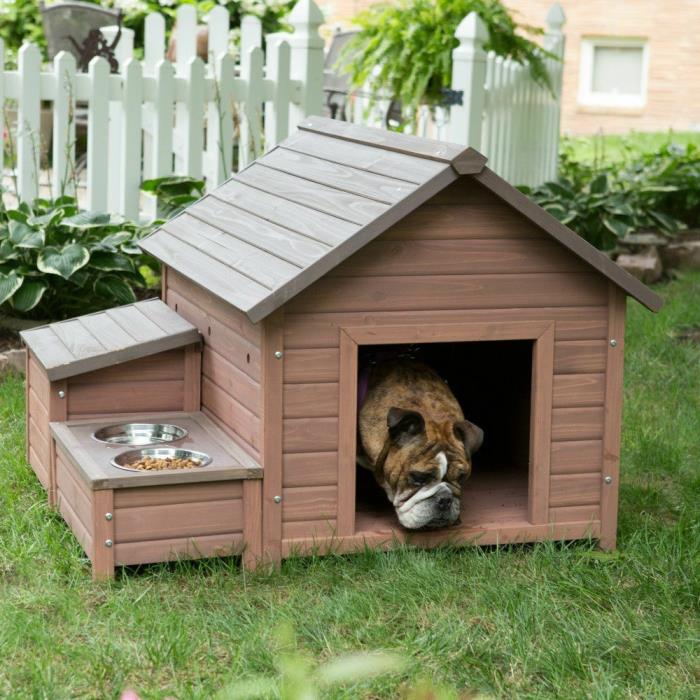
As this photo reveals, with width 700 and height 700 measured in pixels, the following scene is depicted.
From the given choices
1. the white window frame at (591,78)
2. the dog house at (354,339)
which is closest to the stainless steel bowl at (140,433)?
the dog house at (354,339)

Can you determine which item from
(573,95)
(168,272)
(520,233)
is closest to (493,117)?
(168,272)

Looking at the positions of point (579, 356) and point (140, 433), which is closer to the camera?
point (579, 356)

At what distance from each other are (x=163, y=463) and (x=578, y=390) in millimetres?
1307

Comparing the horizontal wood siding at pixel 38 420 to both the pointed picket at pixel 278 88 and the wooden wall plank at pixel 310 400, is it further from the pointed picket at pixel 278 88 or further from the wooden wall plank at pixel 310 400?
the pointed picket at pixel 278 88

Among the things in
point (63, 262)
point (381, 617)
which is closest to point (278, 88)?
point (63, 262)

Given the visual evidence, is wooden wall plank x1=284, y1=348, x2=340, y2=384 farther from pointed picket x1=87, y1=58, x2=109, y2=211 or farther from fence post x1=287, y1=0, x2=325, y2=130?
fence post x1=287, y1=0, x2=325, y2=130

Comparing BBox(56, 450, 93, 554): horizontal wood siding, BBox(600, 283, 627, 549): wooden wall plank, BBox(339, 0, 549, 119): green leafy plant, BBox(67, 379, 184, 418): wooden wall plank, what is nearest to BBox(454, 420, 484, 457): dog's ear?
BBox(600, 283, 627, 549): wooden wall plank

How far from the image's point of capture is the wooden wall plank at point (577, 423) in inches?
157

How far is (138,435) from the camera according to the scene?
13.8 feet

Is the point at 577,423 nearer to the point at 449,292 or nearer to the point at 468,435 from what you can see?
A: the point at 468,435

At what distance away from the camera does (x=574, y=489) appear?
4.05m

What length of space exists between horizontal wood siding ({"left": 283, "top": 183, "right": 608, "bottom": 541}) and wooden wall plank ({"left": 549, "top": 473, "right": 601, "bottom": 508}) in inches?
10.2

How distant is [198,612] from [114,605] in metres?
0.23

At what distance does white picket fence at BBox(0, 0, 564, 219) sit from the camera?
675 cm
